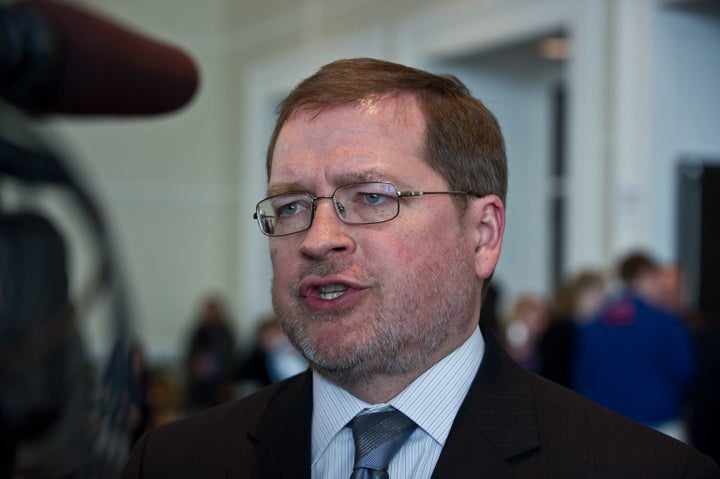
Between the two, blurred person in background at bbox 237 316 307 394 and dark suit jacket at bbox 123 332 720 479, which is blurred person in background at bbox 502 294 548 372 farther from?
dark suit jacket at bbox 123 332 720 479

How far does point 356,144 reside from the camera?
1596 mm

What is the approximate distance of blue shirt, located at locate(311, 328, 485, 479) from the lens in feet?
5.14

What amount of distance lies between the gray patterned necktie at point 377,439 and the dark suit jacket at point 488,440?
0.27 ft

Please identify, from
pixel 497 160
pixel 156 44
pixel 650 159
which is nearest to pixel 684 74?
pixel 650 159

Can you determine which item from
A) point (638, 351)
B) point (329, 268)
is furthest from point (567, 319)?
point (329, 268)

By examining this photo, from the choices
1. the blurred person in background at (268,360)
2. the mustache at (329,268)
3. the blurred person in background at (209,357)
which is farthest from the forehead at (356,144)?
the blurred person in background at (209,357)

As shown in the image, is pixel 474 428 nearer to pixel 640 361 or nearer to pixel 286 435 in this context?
pixel 286 435

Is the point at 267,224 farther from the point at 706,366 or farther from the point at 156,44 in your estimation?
the point at 706,366

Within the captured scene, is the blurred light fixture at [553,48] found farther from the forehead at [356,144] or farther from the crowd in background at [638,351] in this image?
the forehead at [356,144]

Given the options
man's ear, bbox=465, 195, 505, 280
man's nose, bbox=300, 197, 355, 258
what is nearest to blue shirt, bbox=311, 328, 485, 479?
man's ear, bbox=465, 195, 505, 280

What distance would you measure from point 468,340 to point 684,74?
644 centimetres

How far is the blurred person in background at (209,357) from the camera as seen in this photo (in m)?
10.4

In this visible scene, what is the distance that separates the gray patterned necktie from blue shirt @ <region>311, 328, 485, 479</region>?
0.02 meters

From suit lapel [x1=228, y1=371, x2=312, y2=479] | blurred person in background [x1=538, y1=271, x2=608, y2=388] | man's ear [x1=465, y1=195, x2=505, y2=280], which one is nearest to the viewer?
suit lapel [x1=228, y1=371, x2=312, y2=479]
